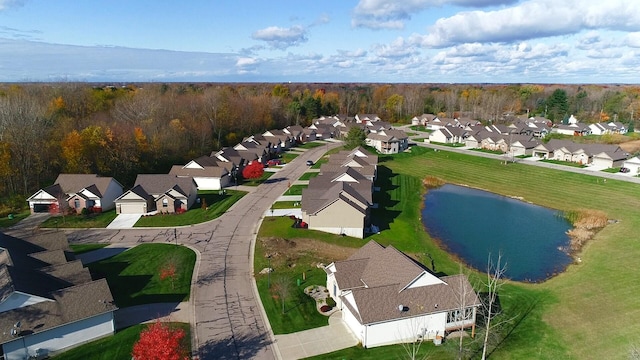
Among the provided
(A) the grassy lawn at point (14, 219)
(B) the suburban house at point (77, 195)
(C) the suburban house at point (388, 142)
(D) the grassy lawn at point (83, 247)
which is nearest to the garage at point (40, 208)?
(B) the suburban house at point (77, 195)

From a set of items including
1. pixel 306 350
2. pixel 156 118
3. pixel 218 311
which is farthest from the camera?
pixel 156 118

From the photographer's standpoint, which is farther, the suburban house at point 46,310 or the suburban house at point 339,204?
the suburban house at point 339,204

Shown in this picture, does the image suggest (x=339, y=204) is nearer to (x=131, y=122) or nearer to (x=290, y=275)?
(x=290, y=275)

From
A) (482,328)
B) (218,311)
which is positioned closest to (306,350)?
(218,311)

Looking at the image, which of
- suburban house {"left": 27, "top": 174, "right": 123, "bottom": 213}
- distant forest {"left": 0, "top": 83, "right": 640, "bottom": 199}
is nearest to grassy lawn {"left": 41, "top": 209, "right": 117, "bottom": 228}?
suburban house {"left": 27, "top": 174, "right": 123, "bottom": 213}

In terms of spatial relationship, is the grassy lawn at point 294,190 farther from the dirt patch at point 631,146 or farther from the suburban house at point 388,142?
the dirt patch at point 631,146

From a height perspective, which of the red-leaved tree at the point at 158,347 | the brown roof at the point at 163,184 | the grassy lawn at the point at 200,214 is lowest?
the grassy lawn at the point at 200,214

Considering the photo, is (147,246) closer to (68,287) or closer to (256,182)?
(68,287)
